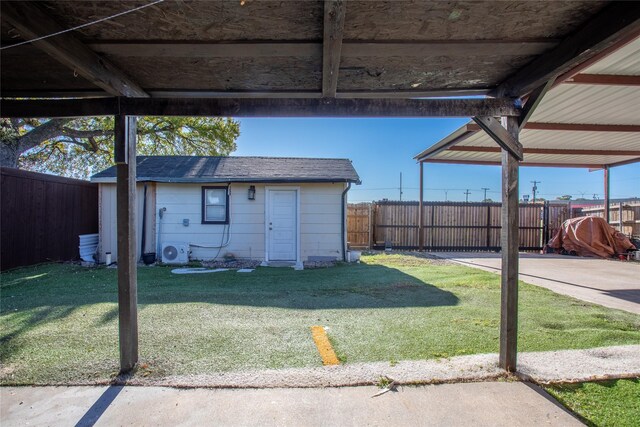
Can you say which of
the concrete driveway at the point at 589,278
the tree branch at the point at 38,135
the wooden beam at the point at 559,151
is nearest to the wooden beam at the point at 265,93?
the concrete driveway at the point at 589,278

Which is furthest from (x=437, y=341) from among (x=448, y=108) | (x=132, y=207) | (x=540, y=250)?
(x=540, y=250)

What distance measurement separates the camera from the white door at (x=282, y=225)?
908 cm

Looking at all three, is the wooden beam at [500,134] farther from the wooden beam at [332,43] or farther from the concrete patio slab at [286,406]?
the concrete patio slab at [286,406]

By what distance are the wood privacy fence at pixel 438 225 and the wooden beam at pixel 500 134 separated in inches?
400

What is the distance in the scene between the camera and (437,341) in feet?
11.1

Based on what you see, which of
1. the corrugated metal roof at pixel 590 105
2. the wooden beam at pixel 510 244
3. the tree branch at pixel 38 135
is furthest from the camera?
the tree branch at pixel 38 135

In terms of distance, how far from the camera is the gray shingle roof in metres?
8.90

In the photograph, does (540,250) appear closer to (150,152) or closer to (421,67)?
(421,67)

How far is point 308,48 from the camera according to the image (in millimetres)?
2334

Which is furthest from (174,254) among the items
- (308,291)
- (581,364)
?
(581,364)

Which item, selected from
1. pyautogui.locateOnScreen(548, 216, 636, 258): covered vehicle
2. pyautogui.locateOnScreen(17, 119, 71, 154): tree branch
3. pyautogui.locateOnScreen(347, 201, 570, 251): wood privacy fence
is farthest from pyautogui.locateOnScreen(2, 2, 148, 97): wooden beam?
pyautogui.locateOnScreen(548, 216, 636, 258): covered vehicle

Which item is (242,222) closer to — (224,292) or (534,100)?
(224,292)

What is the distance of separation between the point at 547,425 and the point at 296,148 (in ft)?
37.6

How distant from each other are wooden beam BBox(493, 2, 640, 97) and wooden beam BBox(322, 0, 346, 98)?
1489 mm
